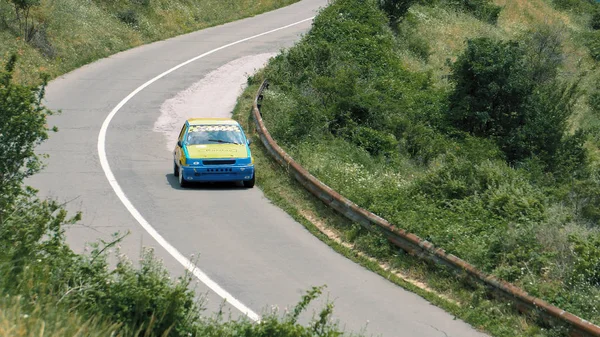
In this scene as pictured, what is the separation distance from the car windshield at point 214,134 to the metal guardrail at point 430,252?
1195 mm

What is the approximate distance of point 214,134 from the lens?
2177 cm

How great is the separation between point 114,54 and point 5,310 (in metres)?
30.5

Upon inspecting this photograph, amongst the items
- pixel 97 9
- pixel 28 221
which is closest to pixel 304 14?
pixel 97 9

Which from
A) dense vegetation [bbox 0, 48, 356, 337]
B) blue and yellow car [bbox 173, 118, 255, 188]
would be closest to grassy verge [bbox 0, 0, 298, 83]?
blue and yellow car [bbox 173, 118, 255, 188]

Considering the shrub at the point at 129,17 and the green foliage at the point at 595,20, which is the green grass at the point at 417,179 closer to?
the shrub at the point at 129,17

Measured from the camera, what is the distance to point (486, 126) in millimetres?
29062

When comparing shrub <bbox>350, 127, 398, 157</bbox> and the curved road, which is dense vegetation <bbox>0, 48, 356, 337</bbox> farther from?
shrub <bbox>350, 127, 398, 157</bbox>

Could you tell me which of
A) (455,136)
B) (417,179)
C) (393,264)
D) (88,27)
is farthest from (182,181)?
(88,27)

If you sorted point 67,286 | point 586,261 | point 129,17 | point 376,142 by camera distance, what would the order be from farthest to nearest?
point 129,17 < point 376,142 < point 586,261 < point 67,286

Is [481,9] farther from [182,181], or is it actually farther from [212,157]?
[182,181]

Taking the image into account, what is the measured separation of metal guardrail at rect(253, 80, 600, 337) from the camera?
11.9 metres

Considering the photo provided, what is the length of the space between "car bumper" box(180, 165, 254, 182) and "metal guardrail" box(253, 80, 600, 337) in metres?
1.15

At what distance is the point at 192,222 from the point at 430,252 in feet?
17.3

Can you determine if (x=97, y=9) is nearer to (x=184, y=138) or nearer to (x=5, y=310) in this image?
(x=184, y=138)
